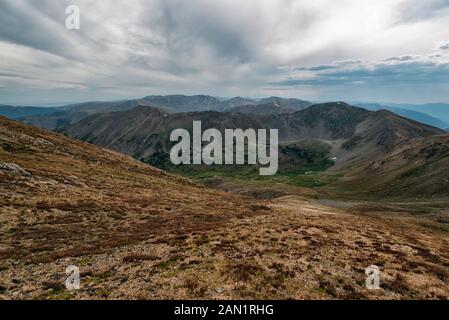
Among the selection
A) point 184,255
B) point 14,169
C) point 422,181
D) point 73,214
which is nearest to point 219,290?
point 184,255

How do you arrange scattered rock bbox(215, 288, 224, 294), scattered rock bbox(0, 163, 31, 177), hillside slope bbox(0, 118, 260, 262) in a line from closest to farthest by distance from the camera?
scattered rock bbox(215, 288, 224, 294) → hillside slope bbox(0, 118, 260, 262) → scattered rock bbox(0, 163, 31, 177)

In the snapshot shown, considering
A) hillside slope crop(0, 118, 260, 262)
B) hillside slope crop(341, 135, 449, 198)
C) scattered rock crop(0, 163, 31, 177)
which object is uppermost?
scattered rock crop(0, 163, 31, 177)

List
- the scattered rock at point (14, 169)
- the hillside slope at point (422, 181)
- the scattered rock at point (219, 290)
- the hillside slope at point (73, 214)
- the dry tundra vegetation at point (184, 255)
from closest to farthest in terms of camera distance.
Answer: the scattered rock at point (219, 290), the dry tundra vegetation at point (184, 255), the hillside slope at point (73, 214), the scattered rock at point (14, 169), the hillside slope at point (422, 181)

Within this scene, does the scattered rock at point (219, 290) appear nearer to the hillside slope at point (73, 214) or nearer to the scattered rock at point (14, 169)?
the hillside slope at point (73, 214)

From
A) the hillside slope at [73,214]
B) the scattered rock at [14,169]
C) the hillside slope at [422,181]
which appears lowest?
the hillside slope at [422,181]

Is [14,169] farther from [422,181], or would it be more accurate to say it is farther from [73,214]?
[422,181]

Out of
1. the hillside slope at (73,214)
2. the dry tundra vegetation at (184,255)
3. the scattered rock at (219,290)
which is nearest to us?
the scattered rock at (219,290)

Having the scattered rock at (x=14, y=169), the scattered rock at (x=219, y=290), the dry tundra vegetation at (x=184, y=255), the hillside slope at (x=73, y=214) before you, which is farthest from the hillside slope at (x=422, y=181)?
the scattered rock at (x=14, y=169)

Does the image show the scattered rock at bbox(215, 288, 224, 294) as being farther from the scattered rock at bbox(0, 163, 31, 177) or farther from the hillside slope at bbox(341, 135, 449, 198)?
the hillside slope at bbox(341, 135, 449, 198)

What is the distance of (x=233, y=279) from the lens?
21.5 metres

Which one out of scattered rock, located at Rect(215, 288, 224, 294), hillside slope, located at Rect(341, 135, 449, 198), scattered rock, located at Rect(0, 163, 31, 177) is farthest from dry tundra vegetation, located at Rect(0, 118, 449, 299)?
hillside slope, located at Rect(341, 135, 449, 198)
